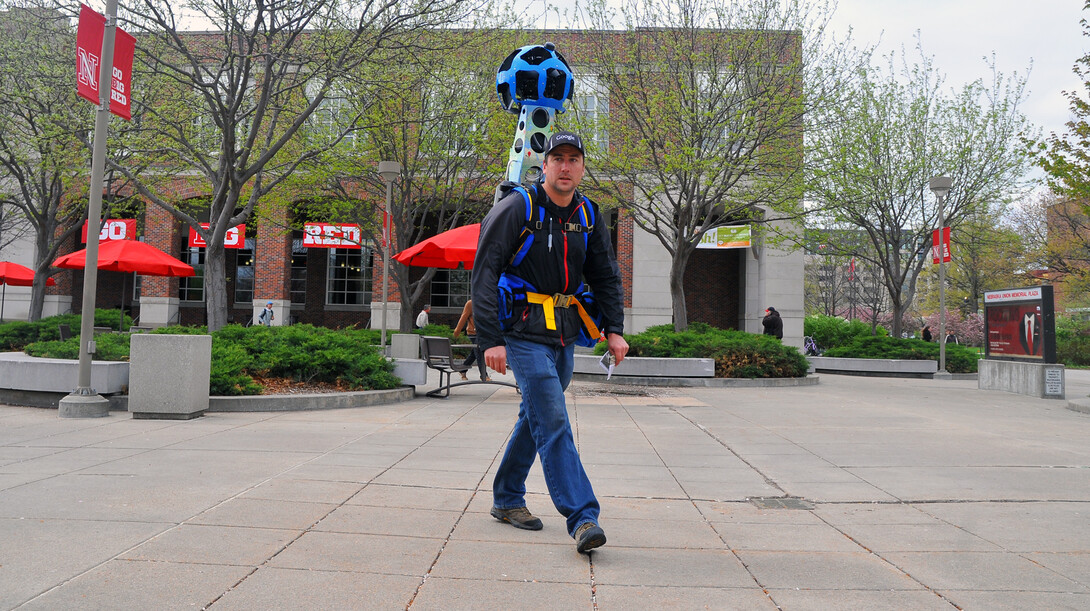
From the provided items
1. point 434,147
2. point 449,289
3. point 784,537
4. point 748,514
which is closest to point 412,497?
point 748,514

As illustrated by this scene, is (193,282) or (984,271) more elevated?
(984,271)

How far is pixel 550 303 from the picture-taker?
12.1 feet

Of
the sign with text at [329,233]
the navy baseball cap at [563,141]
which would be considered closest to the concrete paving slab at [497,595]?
the navy baseball cap at [563,141]

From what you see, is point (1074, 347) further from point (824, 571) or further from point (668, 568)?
point (668, 568)

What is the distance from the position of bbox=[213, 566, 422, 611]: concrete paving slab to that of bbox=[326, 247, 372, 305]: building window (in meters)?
29.8

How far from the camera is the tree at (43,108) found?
1498 cm

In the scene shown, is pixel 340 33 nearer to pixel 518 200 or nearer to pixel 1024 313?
pixel 518 200

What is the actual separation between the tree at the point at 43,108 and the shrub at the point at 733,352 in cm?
1219

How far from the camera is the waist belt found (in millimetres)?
3654

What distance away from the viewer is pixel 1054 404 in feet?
41.6

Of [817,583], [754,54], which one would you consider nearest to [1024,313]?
[754,54]

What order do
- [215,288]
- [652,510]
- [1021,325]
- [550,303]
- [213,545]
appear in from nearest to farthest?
1. [213,545]
2. [550,303]
3. [652,510]
4. [215,288]
5. [1021,325]

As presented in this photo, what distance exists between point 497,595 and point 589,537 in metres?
0.59

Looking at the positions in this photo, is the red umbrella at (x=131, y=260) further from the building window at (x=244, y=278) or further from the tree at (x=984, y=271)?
the tree at (x=984, y=271)
